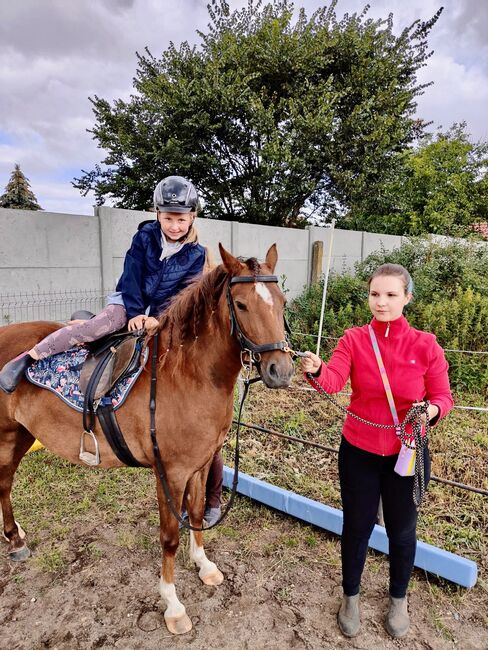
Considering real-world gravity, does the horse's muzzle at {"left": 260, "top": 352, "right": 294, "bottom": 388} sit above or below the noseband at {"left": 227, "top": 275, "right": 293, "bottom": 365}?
below

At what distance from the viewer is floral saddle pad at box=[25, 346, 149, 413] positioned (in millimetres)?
2094

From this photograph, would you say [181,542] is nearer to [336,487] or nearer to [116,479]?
[116,479]

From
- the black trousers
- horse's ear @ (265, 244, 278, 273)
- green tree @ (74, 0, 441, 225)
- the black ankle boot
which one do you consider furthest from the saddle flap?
green tree @ (74, 0, 441, 225)

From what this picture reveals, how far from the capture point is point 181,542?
2727mm

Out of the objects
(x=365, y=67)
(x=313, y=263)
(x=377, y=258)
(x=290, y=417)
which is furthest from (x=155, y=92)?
(x=290, y=417)

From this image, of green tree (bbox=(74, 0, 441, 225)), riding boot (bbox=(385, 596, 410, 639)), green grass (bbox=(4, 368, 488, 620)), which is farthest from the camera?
green tree (bbox=(74, 0, 441, 225))

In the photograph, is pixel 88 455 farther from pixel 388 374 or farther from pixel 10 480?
pixel 388 374

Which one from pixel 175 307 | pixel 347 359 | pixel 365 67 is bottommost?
pixel 347 359

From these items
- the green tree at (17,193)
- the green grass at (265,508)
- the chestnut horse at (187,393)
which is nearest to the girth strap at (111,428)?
the chestnut horse at (187,393)

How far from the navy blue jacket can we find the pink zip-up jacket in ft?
3.36

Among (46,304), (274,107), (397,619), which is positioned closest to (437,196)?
(274,107)

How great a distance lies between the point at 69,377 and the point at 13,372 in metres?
0.32

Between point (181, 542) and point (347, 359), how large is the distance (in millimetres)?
1873

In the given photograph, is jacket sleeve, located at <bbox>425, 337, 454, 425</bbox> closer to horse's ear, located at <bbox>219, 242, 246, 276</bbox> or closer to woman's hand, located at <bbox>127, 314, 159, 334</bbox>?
horse's ear, located at <bbox>219, 242, 246, 276</bbox>
